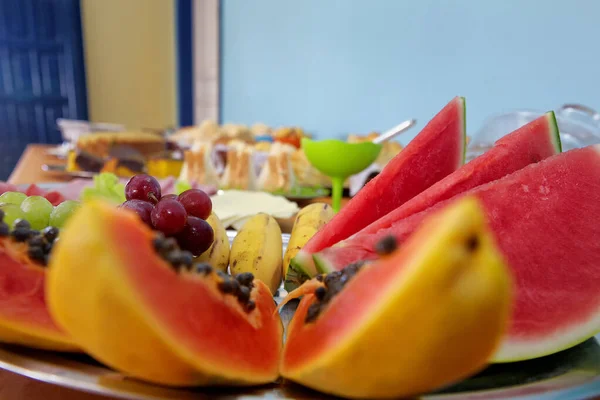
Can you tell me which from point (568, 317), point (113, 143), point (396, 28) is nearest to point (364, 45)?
point (396, 28)

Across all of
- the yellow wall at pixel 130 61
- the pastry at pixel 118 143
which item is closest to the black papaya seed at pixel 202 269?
the pastry at pixel 118 143

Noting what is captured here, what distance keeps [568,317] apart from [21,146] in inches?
221

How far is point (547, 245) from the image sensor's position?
0.48m

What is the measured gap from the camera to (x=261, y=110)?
391 centimetres

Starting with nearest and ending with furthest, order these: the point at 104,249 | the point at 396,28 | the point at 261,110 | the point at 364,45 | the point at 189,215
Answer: the point at 104,249 < the point at 189,215 < the point at 396,28 < the point at 364,45 < the point at 261,110

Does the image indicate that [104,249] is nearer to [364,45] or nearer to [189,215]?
[189,215]

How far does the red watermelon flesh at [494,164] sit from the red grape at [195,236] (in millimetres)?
Answer: 219

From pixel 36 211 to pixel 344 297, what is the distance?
0.44 meters

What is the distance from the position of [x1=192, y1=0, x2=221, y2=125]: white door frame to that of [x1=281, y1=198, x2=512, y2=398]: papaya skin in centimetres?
473

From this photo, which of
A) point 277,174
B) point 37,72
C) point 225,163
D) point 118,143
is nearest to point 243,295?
point 277,174

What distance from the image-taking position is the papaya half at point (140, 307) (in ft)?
0.85

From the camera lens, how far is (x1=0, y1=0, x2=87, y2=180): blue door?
4.41m

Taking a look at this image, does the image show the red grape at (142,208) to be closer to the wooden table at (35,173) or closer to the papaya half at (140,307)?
the papaya half at (140,307)

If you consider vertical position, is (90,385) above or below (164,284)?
below
